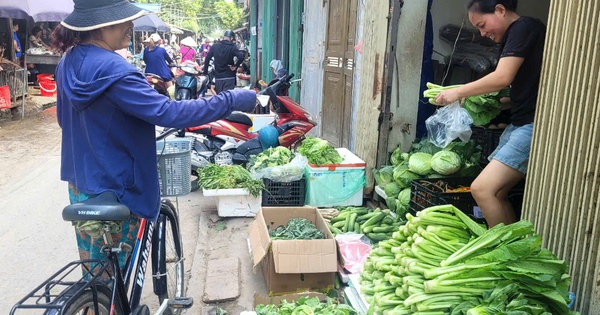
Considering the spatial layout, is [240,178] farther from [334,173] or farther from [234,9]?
[234,9]

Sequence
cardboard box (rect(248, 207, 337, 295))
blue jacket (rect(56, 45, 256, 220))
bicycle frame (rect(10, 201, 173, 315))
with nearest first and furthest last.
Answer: bicycle frame (rect(10, 201, 173, 315)), blue jacket (rect(56, 45, 256, 220)), cardboard box (rect(248, 207, 337, 295))

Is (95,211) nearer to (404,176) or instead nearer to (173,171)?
(173,171)

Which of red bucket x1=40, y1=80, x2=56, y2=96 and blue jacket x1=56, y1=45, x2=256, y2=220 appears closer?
blue jacket x1=56, y1=45, x2=256, y2=220

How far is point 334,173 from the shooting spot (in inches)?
218

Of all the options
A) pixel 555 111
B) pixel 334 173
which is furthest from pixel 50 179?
pixel 555 111

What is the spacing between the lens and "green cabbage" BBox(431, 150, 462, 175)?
448 centimetres

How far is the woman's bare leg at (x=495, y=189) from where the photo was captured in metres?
3.33

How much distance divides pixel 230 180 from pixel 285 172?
66cm

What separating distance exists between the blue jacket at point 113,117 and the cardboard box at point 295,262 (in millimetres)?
1377

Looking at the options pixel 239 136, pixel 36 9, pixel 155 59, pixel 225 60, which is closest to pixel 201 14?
pixel 155 59

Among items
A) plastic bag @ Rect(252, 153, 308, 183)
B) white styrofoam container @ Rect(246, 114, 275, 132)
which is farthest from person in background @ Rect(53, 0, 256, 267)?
A: white styrofoam container @ Rect(246, 114, 275, 132)

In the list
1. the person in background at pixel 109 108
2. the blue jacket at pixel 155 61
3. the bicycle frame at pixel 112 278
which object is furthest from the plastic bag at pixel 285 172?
the blue jacket at pixel 155 61

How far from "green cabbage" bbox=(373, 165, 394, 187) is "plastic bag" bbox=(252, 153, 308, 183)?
833mm

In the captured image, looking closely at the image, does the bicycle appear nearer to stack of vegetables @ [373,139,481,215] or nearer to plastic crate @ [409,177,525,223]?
plastic crate @ [409,177,525,223]
